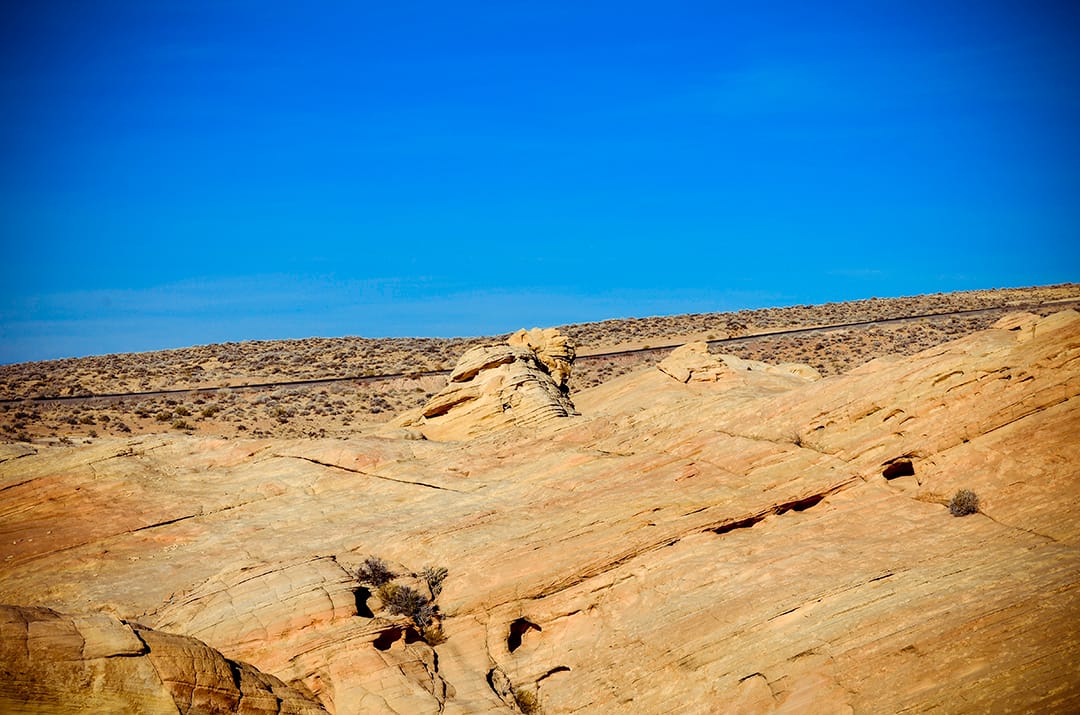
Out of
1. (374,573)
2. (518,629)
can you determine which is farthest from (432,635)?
(374,573)

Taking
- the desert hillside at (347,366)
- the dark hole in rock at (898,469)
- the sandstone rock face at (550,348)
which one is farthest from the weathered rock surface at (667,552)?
the desert hillside at (347,366)

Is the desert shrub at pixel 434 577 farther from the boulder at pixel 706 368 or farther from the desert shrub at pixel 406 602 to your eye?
the boulder at pixel 706 368

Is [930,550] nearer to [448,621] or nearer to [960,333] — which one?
[448,621]

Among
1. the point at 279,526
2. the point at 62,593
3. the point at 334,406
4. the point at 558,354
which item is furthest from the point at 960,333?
the point at 62,593

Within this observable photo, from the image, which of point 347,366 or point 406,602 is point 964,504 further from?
point 347,366

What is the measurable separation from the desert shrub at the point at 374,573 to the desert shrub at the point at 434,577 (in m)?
0.64

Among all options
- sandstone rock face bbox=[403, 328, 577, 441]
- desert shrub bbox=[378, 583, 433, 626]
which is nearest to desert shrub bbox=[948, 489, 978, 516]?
desert shrub bbox=[378, 583, 433, 626]

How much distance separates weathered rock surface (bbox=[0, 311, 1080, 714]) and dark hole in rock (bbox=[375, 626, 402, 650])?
0.04 metres

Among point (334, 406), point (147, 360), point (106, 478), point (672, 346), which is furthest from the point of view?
point (147, 360)

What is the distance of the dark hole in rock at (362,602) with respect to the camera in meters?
15.7

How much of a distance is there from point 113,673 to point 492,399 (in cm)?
1696

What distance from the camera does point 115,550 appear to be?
18.4 m

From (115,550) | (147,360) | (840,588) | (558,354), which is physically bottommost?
(840,588)

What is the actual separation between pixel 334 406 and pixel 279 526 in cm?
3294
